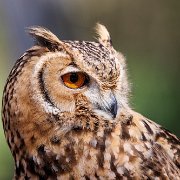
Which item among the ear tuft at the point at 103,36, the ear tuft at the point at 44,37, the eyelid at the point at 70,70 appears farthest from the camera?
the ear tuft at the point at 103,36

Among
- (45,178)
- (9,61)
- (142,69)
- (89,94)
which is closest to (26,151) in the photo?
(45,178)

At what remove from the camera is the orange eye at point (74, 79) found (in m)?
4.66

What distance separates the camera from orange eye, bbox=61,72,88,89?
4.66 m

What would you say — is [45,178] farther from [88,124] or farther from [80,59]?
[80,59]

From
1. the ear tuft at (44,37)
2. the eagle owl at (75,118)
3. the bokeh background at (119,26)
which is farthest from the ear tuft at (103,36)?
the bokeh background at (119,26)

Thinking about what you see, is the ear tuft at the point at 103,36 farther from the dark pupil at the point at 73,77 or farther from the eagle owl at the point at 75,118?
the dark pupil at the point at 73,77

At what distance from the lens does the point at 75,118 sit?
15.6ft

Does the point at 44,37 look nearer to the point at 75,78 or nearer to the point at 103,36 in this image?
the point at 75,78

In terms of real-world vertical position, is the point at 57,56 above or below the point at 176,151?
above

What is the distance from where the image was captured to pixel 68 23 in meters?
20.2

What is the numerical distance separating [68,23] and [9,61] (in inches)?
123

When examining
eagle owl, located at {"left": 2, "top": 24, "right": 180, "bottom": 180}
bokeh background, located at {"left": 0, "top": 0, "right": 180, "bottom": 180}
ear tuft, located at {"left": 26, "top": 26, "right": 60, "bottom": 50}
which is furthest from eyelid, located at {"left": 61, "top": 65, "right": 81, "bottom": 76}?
bokeh background, located at {"left": 0, "top": 0, "right": 180, "bottom": 180}

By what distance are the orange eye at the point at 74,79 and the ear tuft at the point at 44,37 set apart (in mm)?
199

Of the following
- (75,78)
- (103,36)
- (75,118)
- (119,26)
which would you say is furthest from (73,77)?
(119,26)
